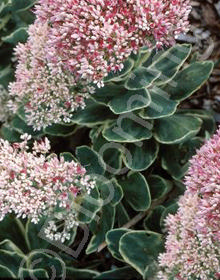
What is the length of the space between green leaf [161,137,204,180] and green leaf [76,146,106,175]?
24 cm

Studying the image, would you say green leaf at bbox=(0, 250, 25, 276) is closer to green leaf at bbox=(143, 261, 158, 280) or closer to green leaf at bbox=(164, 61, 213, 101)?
green leaf at bbox=(143, 261, 158, 280)

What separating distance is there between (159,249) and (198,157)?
358 mm

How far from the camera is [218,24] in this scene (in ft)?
6.30

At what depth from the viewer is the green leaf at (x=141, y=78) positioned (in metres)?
1.49

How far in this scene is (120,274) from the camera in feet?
5.32

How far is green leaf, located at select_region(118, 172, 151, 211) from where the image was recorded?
5.26 ft

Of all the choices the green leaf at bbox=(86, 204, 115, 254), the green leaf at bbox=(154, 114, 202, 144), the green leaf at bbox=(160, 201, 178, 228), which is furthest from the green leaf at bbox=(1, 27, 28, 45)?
the green leaf at bbox=(160, 201, 178, 228)

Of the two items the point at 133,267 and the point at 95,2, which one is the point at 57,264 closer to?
the point at 133,267

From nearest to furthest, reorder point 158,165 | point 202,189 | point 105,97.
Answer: point 202,189, point 105,97, point 158,165

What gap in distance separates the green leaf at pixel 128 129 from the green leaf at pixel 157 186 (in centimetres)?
18

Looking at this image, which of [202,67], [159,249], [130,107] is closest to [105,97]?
[130,107]

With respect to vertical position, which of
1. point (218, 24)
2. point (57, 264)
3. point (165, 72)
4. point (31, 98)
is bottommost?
point (57, 264)

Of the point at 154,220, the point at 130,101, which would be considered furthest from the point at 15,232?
the point at 130,101

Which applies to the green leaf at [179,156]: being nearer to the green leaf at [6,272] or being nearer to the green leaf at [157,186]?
the green leaf at [157,186]
